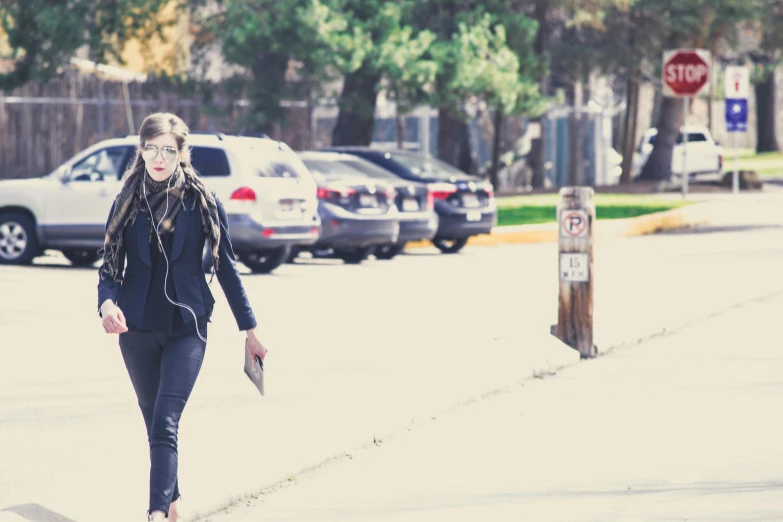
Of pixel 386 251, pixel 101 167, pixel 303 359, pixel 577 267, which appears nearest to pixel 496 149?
pixel 386 251

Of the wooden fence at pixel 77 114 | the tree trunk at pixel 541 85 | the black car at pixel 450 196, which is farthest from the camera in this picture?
the tree trunk at pixel 541 85

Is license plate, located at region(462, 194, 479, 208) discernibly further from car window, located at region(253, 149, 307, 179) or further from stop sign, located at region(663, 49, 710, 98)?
stop sign, located at region(663, 49, 710, 98)

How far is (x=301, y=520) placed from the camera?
23.0 ft

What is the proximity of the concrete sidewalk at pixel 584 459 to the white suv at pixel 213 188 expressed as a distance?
348 inches

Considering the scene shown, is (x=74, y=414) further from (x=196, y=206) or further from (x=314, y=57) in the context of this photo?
(x=314, y=57)

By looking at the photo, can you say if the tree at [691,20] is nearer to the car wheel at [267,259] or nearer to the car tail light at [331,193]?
the car tail light at [331,193]

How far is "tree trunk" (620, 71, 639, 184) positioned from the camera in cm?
4553

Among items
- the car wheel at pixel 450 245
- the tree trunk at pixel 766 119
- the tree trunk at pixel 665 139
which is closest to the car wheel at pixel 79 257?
the car wheel at pixel 450 245

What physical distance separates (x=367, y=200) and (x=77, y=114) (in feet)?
40.5

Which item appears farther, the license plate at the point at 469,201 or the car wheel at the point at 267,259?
the license plate at the point at 469,201

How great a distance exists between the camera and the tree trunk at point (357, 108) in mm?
33406

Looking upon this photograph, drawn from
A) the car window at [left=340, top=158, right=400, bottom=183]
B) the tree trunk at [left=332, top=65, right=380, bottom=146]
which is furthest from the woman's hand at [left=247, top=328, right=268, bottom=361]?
the tree trunk at [left=332, top=65, right=380, bottom=146]

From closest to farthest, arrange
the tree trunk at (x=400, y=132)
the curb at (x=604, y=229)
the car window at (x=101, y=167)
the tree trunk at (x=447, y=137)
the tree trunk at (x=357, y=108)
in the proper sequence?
the car window at (x=101, y=167) < the curb at (x=604, y=229) < the tree trunk at (x=357, y=108) < the tree trunk at (x=447, y=137) < the tree trunk at (x=400, y=132)

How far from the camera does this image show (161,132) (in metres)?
6.05
